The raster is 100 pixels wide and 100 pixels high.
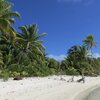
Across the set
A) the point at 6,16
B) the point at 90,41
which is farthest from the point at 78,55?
the point at 6,16

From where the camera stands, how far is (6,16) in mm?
29984

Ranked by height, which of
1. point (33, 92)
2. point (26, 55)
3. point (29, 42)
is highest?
point (29, 42)

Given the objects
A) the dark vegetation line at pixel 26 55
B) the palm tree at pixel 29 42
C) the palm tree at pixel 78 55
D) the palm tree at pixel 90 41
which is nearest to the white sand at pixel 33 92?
the dark vegetation line at pixel 26 55

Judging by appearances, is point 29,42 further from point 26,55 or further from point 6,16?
point 6,16

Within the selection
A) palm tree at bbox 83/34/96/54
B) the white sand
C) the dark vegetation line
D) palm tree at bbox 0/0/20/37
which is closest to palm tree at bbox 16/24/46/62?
the dark vegetation line

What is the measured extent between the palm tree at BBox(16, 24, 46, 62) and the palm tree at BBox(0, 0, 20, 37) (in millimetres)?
10579

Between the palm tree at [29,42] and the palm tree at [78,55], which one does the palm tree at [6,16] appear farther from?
the palm tree at [78,55]

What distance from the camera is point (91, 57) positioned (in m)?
60.9

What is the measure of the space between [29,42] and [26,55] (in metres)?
2.19

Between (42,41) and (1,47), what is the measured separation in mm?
7278

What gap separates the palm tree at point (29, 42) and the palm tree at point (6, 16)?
34.7ft

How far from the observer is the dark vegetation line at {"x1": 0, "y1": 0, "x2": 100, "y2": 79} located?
30.4m

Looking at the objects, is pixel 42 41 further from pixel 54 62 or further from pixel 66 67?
pixel 66 67

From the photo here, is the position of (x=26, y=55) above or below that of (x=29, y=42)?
below
